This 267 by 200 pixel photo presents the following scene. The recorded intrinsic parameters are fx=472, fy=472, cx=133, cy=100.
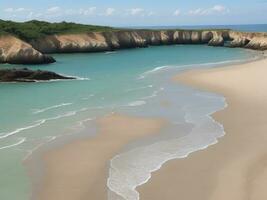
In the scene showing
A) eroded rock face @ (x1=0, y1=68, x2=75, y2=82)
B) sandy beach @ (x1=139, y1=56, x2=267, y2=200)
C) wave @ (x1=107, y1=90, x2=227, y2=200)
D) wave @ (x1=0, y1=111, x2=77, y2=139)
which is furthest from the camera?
eroded rock face @ (x1=0, y1=68, x2=75, y2=82)

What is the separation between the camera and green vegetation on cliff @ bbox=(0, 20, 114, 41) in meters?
65.1

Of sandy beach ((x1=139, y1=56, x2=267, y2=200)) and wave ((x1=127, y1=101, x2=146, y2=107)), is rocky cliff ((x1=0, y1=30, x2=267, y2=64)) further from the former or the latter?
sandy beach ((x1=139, y1=56, x2=267, y2=200))

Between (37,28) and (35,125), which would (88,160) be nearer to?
(35,125)

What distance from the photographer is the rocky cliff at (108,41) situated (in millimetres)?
50750

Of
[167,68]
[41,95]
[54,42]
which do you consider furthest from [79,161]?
[54,42]

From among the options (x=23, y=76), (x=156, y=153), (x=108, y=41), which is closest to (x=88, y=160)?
(x=156, y=153)

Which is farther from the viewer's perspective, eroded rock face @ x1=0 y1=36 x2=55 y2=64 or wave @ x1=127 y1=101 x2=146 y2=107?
eroded rock face @ x1=0 y1=36 x2=55 y2=64

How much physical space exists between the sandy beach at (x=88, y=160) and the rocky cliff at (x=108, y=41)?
30184mm

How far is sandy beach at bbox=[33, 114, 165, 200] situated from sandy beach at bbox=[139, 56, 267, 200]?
5.54ft

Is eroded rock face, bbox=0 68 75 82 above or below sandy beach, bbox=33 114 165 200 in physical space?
below

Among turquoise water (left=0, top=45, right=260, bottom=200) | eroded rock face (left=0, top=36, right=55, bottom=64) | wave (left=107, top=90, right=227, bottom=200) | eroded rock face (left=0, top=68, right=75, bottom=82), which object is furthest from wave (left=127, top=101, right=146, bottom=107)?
eroded rock face (left=0, top=36, right=55, bottom=64)

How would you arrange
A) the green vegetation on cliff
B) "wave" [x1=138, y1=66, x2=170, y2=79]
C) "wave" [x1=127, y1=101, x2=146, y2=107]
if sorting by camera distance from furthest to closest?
1. the green vegetation on cliff
2. "wave" [x1=138, y1=66, x2=170, y2=79]
3. "wave" [x1=127, y1=101, x2=146, y2=107]

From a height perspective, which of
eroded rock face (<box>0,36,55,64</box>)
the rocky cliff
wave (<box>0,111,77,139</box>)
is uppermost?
wave (<box>0,111,77,139</box>)

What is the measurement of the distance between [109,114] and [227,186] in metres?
11.5
